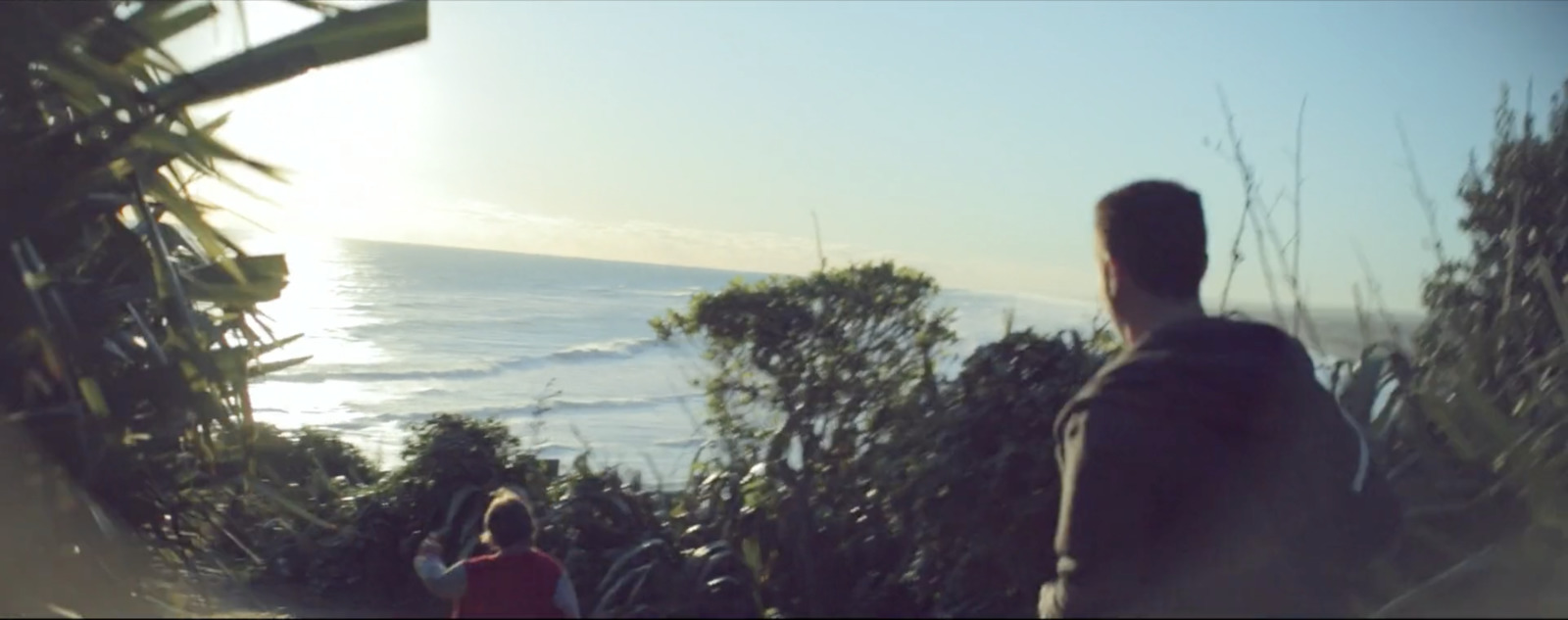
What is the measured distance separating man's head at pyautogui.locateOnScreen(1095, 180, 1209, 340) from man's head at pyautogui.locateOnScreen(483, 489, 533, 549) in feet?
6.36

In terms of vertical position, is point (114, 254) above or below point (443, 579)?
above

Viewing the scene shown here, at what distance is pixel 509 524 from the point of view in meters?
4.17

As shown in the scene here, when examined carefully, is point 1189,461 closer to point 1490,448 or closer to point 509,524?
point 509,524

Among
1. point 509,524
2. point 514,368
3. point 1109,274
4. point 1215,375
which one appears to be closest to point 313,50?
point 509,524

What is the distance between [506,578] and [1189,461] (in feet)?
6.46

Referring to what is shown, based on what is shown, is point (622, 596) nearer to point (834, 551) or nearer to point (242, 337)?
point (834, 551)

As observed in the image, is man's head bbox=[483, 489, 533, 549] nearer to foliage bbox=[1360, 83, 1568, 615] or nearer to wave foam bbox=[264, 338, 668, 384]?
foliage bbox=[1360, 83, 1568, 615]

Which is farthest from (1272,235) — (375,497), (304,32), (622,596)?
(375,497)

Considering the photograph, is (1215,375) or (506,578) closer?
(1215,375)

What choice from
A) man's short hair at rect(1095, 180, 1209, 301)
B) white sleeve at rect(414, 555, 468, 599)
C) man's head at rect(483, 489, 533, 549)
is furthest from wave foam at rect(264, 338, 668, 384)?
man's short hair at rect(1095, 180, 1209, 301)

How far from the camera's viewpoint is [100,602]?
3.41 meters

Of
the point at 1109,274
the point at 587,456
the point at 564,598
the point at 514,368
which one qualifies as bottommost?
the point at 514,368

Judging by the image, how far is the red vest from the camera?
383 centimetres

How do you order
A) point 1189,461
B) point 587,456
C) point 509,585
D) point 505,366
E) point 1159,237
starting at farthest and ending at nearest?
point 505,366 < point 587,456 < point 509,585 < point 1159,237 < point 1189,461
